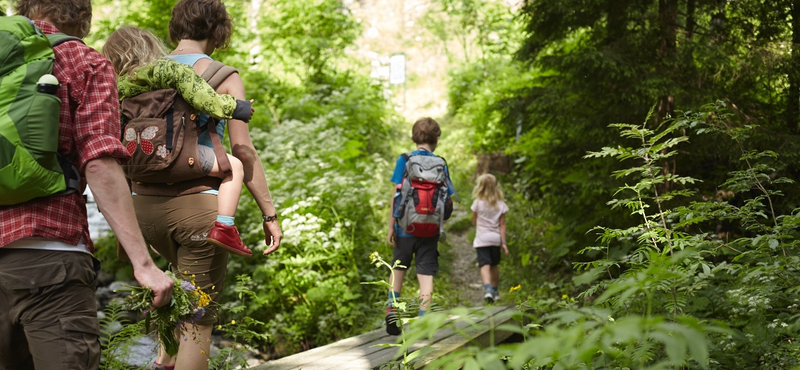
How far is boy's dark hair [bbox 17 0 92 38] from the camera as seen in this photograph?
215 centimetres

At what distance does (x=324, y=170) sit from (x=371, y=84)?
7.69 meters

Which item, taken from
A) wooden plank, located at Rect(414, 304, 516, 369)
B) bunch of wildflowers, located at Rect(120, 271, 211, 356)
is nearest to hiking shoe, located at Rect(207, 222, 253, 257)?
bunch of wildflowers, located at Rect(120, 271, 211, 356)

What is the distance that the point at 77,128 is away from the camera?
203 centimetres

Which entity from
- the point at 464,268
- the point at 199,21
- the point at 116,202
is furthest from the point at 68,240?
the point at 464,268

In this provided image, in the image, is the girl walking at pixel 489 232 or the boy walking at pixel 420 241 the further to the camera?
the girl walking at pixel 489 232

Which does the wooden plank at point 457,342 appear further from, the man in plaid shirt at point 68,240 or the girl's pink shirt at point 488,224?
the girl's pink shirt at point 488,224

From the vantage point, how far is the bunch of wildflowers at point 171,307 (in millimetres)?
2096

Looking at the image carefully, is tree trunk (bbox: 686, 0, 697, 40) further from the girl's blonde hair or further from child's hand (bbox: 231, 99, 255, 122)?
child's hand (bbox: 231, 99, 255, 122)

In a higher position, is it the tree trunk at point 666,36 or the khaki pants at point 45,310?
the tree trunk at point 666,36

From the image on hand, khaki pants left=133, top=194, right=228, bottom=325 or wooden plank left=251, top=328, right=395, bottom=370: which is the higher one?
khaki pants left=133, top=194, right=228, bottom=325

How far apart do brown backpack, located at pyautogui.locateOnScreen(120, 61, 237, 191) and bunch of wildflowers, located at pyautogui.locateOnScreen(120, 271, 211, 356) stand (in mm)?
579

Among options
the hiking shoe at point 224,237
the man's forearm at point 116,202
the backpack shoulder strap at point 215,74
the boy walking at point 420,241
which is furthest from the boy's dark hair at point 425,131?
the man's forearm at point 116,202

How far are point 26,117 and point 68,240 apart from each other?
384 millimetres

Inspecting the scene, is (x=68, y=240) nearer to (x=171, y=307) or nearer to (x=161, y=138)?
(x=171, y=307)
